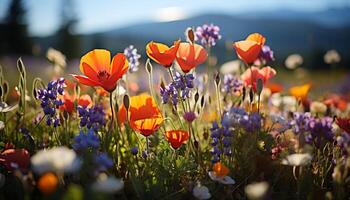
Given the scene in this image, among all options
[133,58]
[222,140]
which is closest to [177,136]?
[222,140]

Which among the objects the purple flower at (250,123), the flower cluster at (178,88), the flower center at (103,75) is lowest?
the purple flower at (250,123)

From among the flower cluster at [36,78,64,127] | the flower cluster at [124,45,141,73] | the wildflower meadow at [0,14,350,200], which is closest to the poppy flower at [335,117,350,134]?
the wildflower meadow at [0,14,350,200]

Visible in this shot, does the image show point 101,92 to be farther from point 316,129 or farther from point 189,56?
point 316,129

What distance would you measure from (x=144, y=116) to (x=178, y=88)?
0.83ft

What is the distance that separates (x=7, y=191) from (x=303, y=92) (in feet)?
5.93

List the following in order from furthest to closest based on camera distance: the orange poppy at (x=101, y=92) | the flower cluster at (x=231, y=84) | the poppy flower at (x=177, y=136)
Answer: the flower cluster at (x=231, y=84) < the orange poppy at (x=101, y=92) < the poppy flower at (x=177, y=136)

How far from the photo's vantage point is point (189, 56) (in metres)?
2.09

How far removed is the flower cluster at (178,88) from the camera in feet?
7.07

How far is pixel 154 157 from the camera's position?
2.02 m

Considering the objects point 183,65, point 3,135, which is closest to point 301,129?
point 183,65

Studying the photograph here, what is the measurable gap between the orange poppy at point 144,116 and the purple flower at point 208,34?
722 mm

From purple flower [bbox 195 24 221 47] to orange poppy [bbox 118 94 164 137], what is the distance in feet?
2.37

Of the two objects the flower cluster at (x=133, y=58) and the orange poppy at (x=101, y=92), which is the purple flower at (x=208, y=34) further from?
the orange poppy at (x=101, y=92)

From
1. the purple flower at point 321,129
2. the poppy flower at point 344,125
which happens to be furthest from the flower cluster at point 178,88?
the poppy flower at point 344,125
